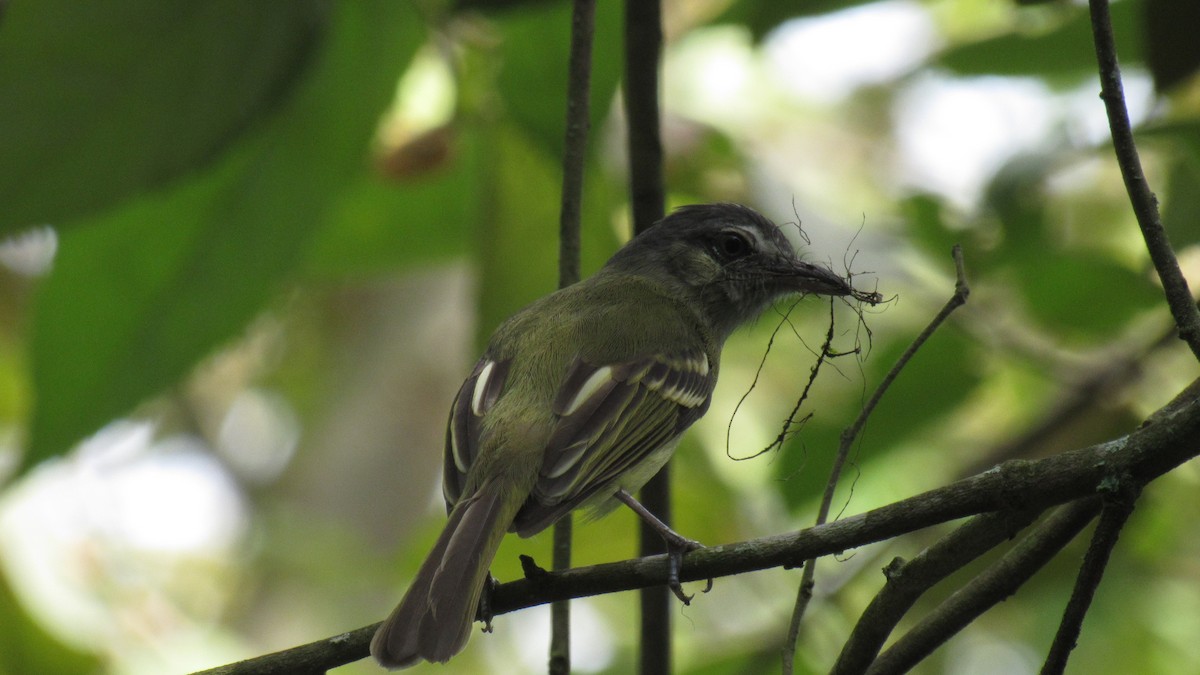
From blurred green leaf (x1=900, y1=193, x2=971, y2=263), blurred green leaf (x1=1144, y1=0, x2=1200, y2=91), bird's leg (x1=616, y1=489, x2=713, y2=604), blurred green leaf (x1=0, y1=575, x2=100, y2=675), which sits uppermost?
blurred green leaf (x1=900, y1=193, x2=971, y2=263)

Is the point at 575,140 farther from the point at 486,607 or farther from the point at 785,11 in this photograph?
the point at 486,607

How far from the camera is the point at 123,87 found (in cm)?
277

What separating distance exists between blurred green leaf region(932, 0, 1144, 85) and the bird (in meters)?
0.66

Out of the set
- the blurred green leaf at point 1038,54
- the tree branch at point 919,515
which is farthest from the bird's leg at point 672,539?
the blurred green leaf at point 1038,54

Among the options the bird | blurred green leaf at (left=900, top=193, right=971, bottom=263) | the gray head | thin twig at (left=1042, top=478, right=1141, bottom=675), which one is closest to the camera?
thin twig at (left=1042, top=478, right=1141, bottom=675)

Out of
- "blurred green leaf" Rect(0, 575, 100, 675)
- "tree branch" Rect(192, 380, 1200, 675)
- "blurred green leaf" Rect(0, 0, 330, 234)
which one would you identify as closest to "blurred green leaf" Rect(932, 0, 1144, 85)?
"tree branch" Rect(192, 380, 1200, 675)

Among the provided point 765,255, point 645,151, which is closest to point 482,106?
point 645,151

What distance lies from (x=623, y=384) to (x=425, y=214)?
3.60 feet

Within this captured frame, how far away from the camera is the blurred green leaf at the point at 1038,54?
2.90 metres

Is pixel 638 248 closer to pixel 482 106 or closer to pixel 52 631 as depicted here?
pixel 482 106

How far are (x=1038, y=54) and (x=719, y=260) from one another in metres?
1.33

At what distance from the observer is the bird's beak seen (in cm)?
342

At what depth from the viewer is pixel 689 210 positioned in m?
3.96

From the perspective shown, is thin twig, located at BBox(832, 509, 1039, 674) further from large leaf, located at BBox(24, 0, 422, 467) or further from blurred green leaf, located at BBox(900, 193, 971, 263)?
large leaf, located at BBox(24, 0, 422, 467)
